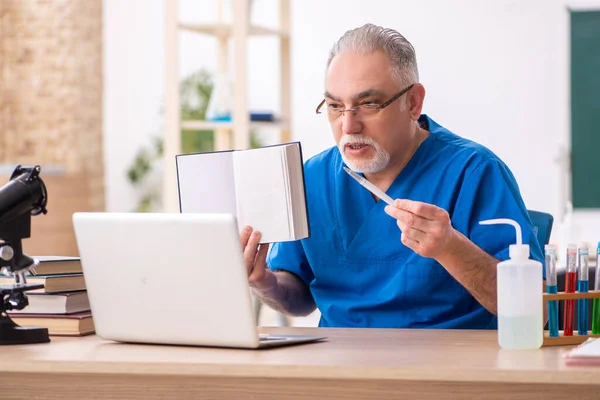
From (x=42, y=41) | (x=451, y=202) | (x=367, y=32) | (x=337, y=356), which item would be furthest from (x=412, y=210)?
(x=42, y=41)

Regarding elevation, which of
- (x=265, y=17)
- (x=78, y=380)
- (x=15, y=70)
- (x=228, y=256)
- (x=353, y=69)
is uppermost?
(x=265, y=17)

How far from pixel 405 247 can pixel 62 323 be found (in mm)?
640

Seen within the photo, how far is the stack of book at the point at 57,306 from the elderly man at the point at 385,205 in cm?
29

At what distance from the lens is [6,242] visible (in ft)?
4.76

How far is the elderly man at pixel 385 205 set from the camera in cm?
174

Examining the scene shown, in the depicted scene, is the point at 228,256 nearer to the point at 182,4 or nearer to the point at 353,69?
the point at 353,69

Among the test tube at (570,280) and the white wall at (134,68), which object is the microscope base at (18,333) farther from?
the white wall at (134,68)

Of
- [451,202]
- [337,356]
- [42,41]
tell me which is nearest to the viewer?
[337,356]

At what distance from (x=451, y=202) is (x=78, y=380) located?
77 centimetres

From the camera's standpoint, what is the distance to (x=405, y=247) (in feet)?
5.80

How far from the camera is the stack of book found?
5.03 ft

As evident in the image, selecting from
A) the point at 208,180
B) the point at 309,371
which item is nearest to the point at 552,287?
the point at 309,371

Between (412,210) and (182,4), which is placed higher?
(182,4)

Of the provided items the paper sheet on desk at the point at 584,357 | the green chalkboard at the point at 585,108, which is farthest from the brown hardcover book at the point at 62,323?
the green chalkboard at the point at 585,108
